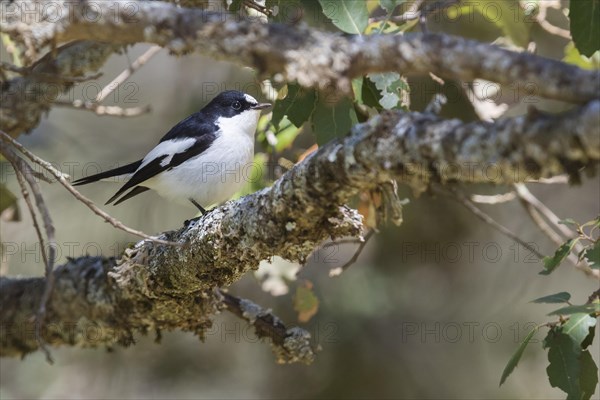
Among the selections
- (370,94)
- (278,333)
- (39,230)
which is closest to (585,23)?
(370,94)

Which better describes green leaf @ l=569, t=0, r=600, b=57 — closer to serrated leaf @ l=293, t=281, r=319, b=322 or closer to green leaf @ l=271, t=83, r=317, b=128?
green leaf @ l=271, t=83, r=317, b=128

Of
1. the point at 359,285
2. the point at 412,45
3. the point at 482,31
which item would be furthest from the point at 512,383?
the point at 412,45

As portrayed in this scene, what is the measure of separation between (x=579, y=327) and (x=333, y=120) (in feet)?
3.91

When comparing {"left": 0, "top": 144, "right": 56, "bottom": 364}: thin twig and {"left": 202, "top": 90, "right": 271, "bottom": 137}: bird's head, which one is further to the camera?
{"left": 202, "top": 90, "right": 271, "bottom": 137}: bird's head

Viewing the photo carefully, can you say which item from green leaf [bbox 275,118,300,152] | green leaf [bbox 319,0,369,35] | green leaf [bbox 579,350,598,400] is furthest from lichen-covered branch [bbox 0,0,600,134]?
green leaf [bbox 275,118,300,152]

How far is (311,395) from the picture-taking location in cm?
596

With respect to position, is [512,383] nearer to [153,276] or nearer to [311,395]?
[311,395]

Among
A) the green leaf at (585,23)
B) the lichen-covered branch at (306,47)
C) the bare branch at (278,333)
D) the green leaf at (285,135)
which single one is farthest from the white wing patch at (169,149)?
the green leaf at (585,23)

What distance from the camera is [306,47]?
1.65 metres

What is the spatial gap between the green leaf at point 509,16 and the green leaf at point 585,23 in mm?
780

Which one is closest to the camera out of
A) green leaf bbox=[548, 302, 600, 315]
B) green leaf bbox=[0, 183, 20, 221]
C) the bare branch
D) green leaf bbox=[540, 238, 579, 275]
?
green leaf bbox=[548, 302, 600, 315]

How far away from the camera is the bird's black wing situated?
4.18 m

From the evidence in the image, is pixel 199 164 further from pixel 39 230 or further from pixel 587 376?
pixel 587 376

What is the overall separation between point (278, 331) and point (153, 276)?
0.74 m
